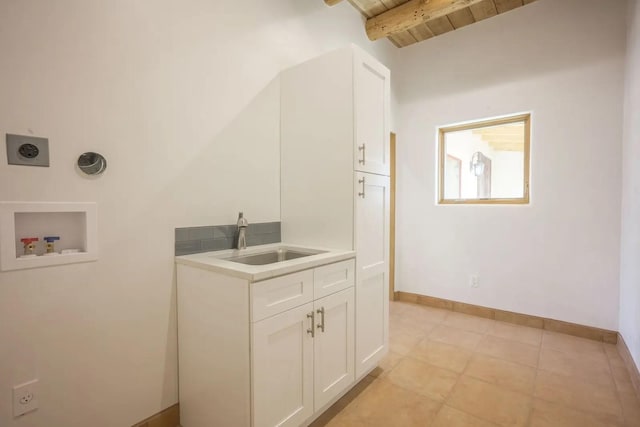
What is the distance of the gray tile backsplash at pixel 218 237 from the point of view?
1.67m

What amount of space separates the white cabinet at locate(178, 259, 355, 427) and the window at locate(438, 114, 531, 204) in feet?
7.18

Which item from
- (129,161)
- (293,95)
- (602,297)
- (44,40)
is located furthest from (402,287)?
(44,40)

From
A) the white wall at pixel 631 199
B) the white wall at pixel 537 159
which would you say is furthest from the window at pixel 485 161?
the white wall at pixel 631 199

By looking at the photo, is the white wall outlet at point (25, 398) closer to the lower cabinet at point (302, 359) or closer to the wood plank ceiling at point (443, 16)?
the lower cabinet at point (302, 359)

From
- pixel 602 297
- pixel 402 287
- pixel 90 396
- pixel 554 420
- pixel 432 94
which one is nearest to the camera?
pixel 90 396

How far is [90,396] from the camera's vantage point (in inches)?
53.1

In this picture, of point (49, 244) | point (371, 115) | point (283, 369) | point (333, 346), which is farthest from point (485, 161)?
point (49, 244)

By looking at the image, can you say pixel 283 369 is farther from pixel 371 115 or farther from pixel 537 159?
pixel 537 159

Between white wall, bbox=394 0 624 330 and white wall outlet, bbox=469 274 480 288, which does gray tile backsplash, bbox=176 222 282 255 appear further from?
white wall outlet, bbox=469 274 480 288

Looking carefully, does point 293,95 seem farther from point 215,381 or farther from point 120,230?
point 215,381

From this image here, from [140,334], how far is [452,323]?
2.71 metres

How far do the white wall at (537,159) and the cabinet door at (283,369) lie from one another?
93.1 inches

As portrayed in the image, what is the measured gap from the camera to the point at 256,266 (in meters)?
1.34

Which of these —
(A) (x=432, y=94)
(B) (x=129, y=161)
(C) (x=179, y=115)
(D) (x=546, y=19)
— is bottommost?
(B) (x=129, y=161)
